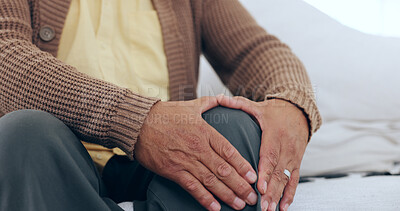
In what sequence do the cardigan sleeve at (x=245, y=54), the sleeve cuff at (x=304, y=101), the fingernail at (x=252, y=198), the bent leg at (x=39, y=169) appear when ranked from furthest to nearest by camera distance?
the cardigan sleeve at (x=245, y=54)
the sleeve cuff at (x=304, y=101)
the fingernail at (x=252, y=198)
the bent leg at (x=39, y=169)

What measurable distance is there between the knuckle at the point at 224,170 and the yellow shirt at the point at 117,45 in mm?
243

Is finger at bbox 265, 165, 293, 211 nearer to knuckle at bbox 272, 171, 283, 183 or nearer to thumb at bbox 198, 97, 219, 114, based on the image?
knuckle at bbox 272, 171, 283, 183

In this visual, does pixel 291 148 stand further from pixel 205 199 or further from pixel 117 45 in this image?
pixel 117 45

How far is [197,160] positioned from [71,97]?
8.1 inches

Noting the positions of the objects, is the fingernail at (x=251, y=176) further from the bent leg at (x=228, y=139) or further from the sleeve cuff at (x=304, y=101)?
the sleeve cuff at (x=304, y=101)

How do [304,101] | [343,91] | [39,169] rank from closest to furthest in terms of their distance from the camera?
[39,169] < [304,101] < [343,91]

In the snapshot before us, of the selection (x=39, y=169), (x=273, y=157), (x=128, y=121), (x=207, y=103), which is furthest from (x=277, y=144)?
(x=39, y=169)

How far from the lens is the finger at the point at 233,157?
0.53 m

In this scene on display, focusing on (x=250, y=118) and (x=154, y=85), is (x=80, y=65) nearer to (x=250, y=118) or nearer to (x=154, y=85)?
(x=154, y=85)

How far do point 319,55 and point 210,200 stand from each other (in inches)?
23.8

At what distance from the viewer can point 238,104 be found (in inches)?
24.0

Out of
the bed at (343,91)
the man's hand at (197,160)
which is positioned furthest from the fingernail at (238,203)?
the bed at (343,91)

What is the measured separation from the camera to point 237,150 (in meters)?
0.54

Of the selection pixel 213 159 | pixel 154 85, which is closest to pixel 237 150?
pixel 213 159
